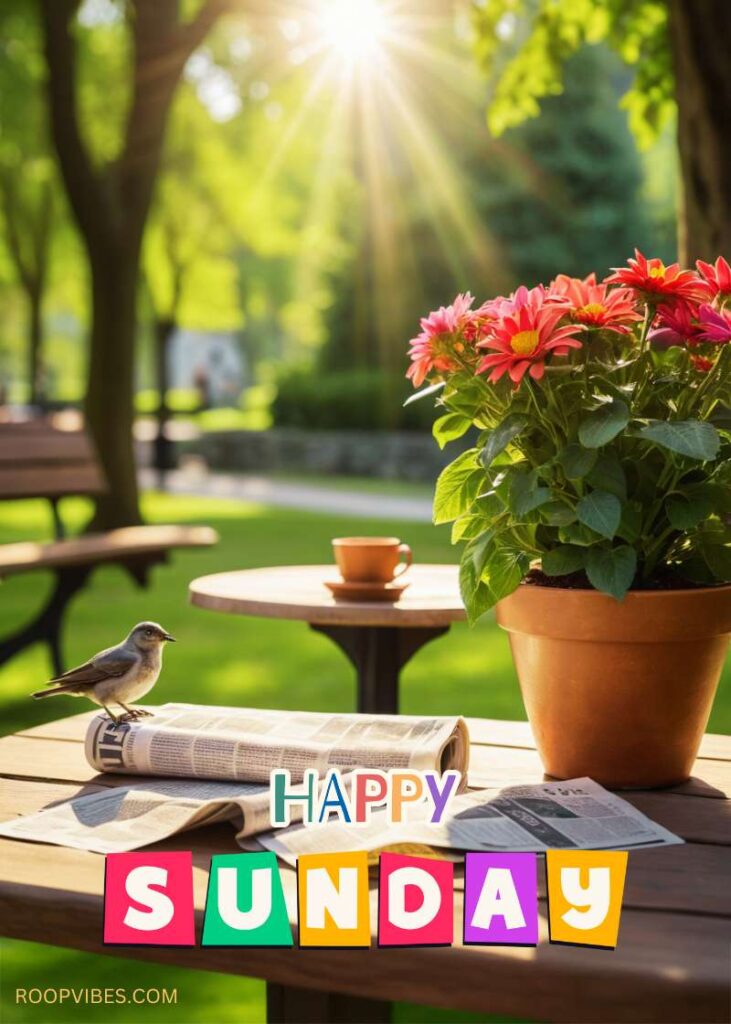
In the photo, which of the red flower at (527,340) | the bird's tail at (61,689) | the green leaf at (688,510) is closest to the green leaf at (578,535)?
the green leaf at (688,510)

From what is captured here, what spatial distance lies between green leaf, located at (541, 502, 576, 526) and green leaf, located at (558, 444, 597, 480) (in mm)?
51

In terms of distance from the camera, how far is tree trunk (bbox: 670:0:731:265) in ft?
14.9

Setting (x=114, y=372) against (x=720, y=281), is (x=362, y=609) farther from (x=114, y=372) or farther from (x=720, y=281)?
(x=114, y=372)

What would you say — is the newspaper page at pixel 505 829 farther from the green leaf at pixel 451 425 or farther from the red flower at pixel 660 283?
the red flower at pixel 660 283

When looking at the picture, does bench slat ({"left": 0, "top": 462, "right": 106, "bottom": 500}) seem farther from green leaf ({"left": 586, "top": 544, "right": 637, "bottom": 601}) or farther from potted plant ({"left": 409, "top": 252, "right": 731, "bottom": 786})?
green leaf ({"left": 586, "top": 544, "right": 637, "bottom": 601})

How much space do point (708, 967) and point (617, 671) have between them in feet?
2.14

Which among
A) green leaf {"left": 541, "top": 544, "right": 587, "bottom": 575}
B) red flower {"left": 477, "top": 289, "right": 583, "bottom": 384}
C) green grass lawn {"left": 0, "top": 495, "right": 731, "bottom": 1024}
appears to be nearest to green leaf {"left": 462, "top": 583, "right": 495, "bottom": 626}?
green leaf {"left": 541, "top": 544, "right": 587, "bottom": 575}

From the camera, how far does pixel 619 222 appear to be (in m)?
21.5

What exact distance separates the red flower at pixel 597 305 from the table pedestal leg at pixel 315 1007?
38.4 inches

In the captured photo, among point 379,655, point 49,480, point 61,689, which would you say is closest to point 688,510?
point 61,689

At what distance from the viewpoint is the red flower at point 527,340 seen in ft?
6.15

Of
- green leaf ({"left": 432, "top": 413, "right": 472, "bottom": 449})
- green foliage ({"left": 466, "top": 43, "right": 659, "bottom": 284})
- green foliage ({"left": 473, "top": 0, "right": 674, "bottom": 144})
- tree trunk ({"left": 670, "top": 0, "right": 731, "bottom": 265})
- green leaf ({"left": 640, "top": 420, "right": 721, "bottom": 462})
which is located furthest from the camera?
green foliage ({"left": 466, "top": 43, "right": 659, "bottom": 284})

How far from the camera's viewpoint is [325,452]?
20.3 meters

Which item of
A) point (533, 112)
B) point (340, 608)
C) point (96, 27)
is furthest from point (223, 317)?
point (340, 608)
